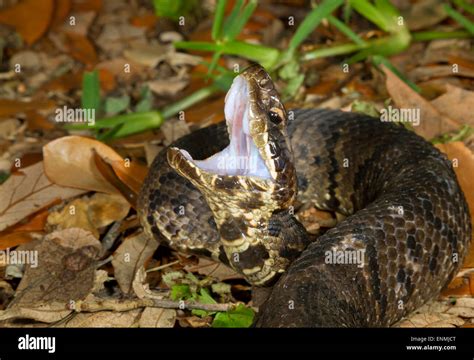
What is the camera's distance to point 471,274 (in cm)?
542

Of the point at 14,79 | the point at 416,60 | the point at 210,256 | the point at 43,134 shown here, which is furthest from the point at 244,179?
the point at 14,79

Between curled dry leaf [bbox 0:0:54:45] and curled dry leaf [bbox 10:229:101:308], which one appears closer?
curled dry leaf [bbox 10:229:101:308]

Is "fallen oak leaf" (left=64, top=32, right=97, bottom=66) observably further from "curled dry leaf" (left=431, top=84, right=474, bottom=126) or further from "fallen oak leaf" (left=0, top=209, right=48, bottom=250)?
"curled dry leaf" (left=431, top=84, right=474, bottom=126)

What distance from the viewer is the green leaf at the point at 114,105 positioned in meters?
7.73

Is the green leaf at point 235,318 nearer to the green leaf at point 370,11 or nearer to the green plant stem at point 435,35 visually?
the green leaf at point 370,11

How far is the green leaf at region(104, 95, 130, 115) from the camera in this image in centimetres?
773

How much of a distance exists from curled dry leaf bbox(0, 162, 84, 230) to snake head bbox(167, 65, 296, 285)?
1.53m

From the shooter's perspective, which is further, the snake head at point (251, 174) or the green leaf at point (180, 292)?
the green leaf at point (180, 292)

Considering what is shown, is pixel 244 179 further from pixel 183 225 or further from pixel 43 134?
pixel 43 134

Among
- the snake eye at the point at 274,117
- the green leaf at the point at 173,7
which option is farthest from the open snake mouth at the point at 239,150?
the green leaf at the point at 173,7

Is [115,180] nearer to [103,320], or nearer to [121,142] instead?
[121,142]

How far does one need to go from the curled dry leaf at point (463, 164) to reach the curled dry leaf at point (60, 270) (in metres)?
2.56

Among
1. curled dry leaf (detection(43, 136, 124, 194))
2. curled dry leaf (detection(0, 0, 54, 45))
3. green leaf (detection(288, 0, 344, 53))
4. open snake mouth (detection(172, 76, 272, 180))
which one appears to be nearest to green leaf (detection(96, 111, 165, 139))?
curled dry leaf (detection(43, 136, 124, 194))

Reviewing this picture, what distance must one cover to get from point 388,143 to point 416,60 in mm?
2232
